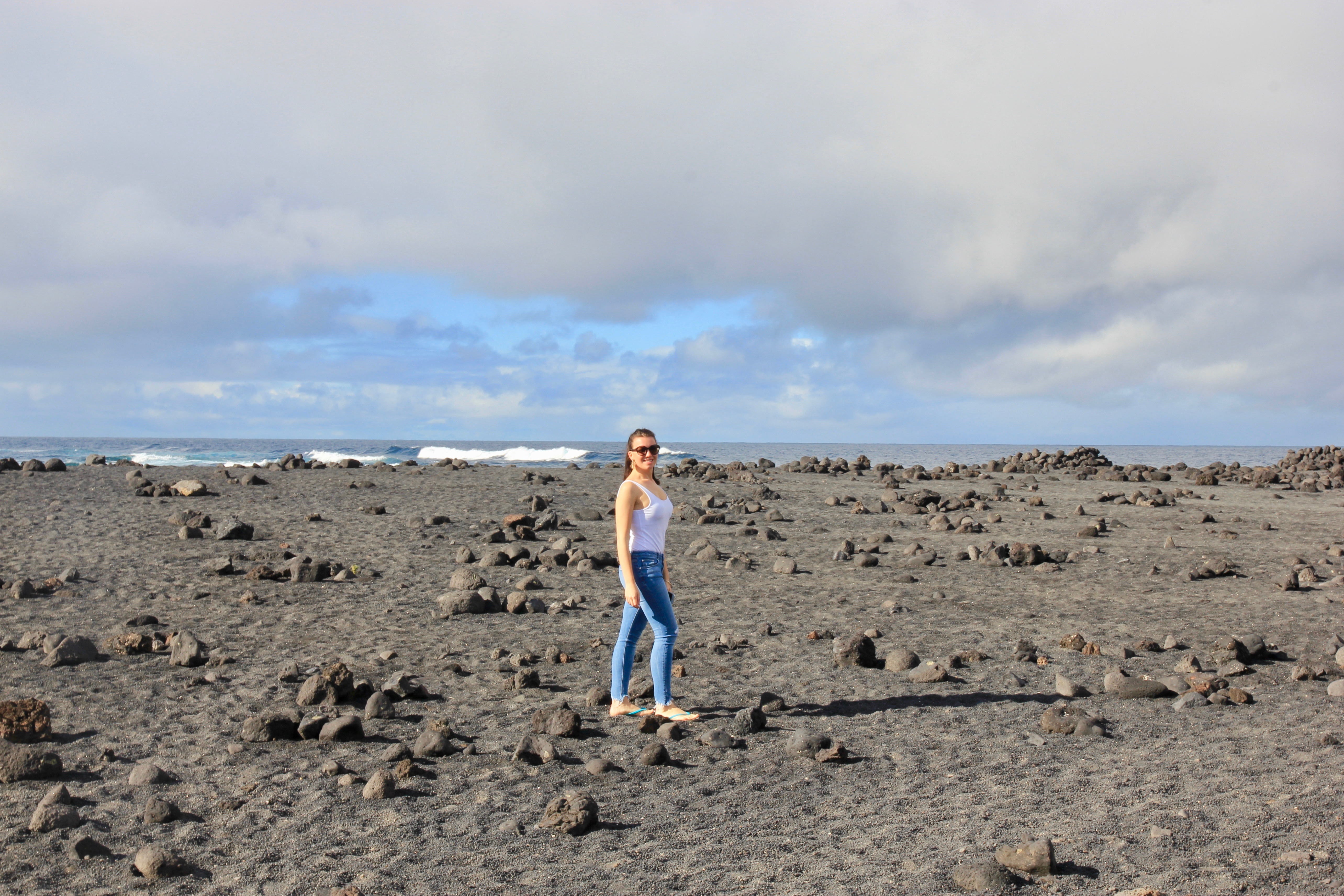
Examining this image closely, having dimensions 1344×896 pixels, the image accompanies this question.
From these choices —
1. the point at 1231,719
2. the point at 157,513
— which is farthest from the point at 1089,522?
the point at 157,513

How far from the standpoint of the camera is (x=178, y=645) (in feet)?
27.8

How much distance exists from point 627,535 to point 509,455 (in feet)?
233

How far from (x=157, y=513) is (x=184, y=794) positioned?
42.8 ft

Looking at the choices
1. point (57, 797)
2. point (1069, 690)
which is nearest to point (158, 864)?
point (57, 797)

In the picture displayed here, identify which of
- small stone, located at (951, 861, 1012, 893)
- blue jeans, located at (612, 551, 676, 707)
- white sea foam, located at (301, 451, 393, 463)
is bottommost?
small stone, located at (951, 861, 1012, 893)

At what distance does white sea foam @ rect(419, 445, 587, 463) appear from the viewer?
71.6 meters

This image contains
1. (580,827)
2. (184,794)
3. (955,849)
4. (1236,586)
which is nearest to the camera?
(955,849)

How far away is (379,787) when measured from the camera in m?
5.63

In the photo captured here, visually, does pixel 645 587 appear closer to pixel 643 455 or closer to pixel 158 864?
pixel 643 455

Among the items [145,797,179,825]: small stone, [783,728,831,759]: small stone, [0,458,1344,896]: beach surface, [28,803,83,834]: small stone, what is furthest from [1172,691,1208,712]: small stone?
[28,803,83,834]: small stone

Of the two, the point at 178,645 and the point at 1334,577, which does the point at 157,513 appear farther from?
the point at 1334,577

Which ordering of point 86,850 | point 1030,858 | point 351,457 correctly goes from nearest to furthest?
point 1030,858
point 86,850
point 351,457

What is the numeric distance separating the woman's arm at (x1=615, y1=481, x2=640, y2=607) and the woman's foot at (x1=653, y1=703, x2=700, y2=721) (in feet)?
2.74

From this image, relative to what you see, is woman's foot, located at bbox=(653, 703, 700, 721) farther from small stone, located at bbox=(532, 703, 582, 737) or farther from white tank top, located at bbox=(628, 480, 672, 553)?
white tank top, located at bbox=(628, 480, 672, 553)
